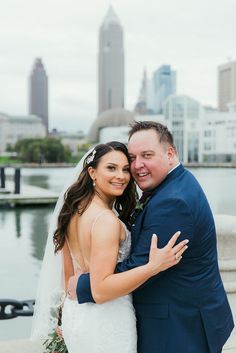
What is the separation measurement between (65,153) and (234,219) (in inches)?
3953

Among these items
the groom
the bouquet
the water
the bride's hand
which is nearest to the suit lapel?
the groom

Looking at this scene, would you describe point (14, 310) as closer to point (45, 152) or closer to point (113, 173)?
point (113, 173)

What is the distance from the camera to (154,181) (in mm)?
1960

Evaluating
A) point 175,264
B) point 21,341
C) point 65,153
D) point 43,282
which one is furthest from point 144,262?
point 65,153

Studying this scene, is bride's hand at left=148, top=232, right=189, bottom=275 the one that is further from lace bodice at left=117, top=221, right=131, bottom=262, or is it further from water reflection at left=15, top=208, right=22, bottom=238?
water reflection at left=15, top=208, right=22, bottom=238

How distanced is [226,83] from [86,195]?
7125 inches

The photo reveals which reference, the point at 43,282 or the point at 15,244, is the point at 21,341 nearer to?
the point at 43,282

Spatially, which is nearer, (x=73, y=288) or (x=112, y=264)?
(x=112, y=264)

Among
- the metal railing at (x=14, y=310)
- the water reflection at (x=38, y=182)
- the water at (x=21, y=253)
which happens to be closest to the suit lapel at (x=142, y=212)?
the metal railing at (x=14, y=310)

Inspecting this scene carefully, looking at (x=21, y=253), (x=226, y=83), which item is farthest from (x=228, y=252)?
(x=226, y=83)

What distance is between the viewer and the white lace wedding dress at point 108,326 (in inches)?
75.3

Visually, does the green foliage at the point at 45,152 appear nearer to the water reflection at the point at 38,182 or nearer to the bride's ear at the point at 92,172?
the water reflection at the point at 38,182

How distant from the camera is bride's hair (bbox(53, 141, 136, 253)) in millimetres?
2029

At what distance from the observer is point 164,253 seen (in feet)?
5.83
